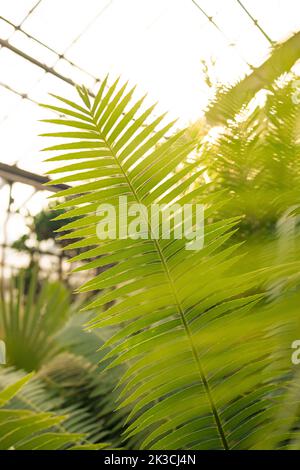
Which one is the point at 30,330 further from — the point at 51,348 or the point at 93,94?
the point at 93,94

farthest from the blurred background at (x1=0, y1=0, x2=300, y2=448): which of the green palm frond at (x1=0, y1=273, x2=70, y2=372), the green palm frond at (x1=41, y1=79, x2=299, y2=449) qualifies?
the green palm frond at (x1=41, y1=79, x2=299, y2=449)

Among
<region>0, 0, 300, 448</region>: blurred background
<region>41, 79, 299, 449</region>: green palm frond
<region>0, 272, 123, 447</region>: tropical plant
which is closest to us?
<region>41, 79, 299, 449</region>: green palm frond

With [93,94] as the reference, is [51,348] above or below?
below

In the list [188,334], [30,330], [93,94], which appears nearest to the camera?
[188,334]

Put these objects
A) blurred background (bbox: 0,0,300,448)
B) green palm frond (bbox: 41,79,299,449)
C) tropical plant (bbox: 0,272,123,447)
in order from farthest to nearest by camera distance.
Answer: tropical plant (bbox: 0,272,123,447), blurred background (bbox: 0,0,300,448), green palm frond (bbox: 41,79,299,449)

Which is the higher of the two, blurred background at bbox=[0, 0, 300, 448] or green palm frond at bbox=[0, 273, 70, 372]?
blurred background at bbox=[0, 0, 300, 448]

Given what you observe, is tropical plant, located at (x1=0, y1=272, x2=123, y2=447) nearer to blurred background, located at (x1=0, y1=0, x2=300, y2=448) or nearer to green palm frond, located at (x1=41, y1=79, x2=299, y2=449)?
blurred background, located at (x1=0, y1=0, x2=300, y2=448)

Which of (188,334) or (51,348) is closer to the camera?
(188,334)

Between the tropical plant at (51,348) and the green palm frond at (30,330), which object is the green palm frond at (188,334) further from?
the green palm frond at (30,330)

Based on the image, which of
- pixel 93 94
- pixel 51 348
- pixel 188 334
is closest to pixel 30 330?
pixel 51 348

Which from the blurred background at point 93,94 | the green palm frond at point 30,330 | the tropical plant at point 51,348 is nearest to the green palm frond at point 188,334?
the blurred background at point 93,94

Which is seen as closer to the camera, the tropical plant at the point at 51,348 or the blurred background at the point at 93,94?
the blurred background at the point at 93,94

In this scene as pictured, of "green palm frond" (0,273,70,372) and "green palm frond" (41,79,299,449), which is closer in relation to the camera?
"green palm frond" (41,79,299,449)
